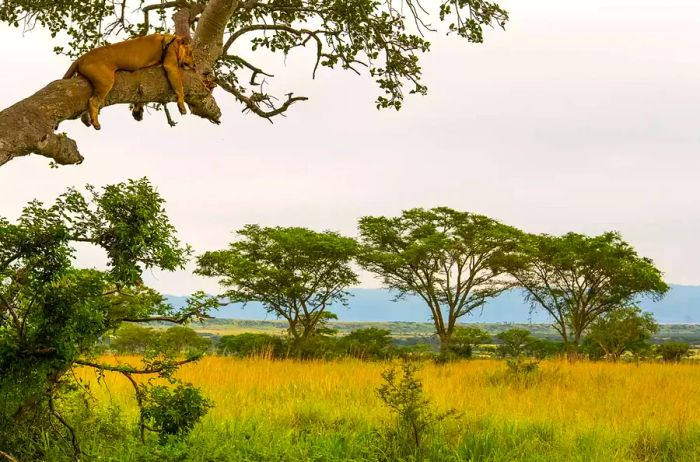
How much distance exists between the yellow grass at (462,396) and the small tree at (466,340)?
23.3 m

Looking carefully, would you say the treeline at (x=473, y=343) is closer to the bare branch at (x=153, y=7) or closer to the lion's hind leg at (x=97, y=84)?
the bare branch at (x=153, y=7)

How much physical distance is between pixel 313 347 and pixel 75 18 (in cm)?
2003

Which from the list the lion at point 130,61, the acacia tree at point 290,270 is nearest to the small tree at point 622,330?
the acacia tree at point 290,270

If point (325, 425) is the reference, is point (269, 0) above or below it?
above

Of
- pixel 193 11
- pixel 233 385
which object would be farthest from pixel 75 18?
pixel 233 385

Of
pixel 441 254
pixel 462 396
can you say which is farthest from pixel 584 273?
pixel 462 396

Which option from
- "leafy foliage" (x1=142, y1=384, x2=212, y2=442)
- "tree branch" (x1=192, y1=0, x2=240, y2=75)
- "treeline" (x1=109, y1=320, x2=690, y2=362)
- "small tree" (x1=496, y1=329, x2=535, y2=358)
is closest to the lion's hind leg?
"tree branch" (x1=192, y1=0, x2=240, y2=75)

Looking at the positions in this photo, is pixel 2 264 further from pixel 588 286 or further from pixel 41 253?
pixel 588 286

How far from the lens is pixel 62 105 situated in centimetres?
383

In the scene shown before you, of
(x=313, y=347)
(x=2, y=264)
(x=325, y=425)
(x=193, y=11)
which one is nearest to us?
(x=2, y=264)

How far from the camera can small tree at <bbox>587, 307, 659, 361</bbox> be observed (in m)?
37.0

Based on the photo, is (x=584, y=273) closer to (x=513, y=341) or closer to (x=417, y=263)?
(x=417, y=263)

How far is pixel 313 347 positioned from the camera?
85.8 ft

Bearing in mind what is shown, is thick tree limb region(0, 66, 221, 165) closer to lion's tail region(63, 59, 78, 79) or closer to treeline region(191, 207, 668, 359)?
lion's tail region(63, 59, 78, 79)
